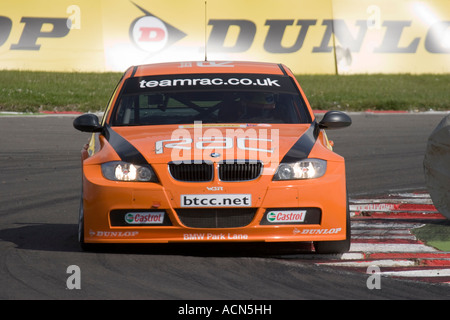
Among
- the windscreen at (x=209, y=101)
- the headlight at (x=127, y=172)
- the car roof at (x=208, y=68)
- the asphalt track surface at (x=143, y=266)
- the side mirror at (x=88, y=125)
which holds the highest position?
the car roof at (x=208, y=68)

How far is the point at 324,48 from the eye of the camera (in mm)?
23000

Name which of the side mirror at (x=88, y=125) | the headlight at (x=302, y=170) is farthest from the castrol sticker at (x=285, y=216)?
the side mirror at (x=88, y=125)

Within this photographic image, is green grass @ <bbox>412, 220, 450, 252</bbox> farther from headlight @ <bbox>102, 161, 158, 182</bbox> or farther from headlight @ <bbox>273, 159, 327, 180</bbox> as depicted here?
headlight @ <bbox>102, 161, 158, 182</bbox>

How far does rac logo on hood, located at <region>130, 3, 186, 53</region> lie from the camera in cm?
2202

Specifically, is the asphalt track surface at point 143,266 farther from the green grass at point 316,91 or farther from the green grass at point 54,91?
the green grass at point 316,91

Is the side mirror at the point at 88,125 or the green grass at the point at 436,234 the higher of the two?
the side mirror at the point at 88,125

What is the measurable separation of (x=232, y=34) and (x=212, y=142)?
15527 millimetres

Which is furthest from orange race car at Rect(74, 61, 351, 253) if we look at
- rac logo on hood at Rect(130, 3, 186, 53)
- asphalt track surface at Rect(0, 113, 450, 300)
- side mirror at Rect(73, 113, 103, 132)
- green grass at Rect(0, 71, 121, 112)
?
rac logo on hood at Rect(130, 3, 186, 53)

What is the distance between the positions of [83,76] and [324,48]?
5374 mm

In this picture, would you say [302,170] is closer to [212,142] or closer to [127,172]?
[212,142]

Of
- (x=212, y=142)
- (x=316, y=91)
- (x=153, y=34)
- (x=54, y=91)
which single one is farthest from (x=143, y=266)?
(x=153, y=34)

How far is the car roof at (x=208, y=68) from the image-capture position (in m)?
8.70

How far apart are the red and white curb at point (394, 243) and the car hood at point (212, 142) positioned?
2.76 feet

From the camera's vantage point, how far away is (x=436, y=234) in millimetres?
8070
